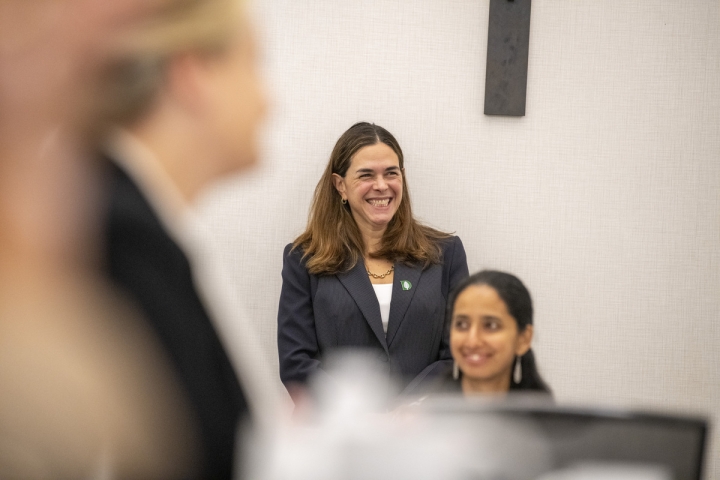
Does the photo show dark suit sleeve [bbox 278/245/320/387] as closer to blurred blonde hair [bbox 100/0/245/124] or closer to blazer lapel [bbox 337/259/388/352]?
blazer lapel [bbox 337/259/388/352]

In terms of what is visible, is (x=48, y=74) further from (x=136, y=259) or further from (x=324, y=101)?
(x=324, y=101)

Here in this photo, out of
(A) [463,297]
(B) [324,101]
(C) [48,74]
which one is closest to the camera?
(C) [48,74]

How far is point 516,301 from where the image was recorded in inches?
86.4

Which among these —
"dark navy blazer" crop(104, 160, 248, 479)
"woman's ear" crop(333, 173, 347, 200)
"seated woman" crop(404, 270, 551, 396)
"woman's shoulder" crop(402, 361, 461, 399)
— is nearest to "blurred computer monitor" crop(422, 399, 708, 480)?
"dark navy blazer" crop(104, 160, 248, 479)

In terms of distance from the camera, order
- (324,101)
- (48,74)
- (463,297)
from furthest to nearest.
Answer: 1. (324,101)
2. (463,297)
3. (48,74)

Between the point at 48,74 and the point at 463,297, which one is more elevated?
the point at 48,74

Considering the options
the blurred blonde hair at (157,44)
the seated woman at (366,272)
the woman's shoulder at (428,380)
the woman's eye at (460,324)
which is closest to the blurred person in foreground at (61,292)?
the blurred blonde hair at (157,44)

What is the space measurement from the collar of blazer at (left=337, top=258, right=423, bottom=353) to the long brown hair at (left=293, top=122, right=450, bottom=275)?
0.04m

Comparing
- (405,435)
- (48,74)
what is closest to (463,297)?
(405,435)

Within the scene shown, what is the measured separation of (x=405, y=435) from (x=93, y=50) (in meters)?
0.34

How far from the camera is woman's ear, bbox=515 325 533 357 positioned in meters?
2.14

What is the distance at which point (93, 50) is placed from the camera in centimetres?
57

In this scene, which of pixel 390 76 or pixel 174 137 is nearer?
pixel 174 137

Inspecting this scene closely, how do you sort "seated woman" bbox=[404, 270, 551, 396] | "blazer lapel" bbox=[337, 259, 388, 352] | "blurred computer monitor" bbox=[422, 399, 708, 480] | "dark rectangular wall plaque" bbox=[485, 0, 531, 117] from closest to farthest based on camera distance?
1. "blurred computer monitor" bbox=[422, 399, 708, 480]
2. "seated woman" bbox=[404, 270, 551, 396]
3. "blazer lapel" bbox=[337, 259, 388, 352]
4. "dark rectangular wall plaque" bbox=[485, 0, 531, 117]
